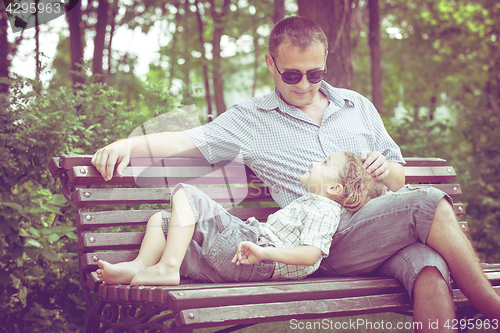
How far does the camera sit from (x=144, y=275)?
2.19 meters

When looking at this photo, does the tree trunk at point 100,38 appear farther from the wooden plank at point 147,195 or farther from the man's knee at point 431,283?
the man's knee at point 431,283

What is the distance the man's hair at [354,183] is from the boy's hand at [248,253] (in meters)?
0.59

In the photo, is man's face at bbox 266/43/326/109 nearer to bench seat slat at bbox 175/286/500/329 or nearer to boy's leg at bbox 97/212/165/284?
boy's leg at bbox 97/212/165/284

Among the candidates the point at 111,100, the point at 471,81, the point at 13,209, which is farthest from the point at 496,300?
the point at 471,81

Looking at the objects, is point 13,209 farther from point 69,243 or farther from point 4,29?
point 4,29

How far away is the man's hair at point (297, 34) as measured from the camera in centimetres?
297

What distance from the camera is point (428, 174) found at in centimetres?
354

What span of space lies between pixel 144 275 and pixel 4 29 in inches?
161

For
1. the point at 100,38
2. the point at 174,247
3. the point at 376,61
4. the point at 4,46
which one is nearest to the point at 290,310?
Answer: the point at 174,247

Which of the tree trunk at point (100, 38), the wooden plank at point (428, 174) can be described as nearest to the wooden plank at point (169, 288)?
the wooden plank at point (428, 174)

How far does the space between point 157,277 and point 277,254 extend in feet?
1.74

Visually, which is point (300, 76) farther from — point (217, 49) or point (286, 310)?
point (217, 49)

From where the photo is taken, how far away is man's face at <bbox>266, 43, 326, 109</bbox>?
298cm

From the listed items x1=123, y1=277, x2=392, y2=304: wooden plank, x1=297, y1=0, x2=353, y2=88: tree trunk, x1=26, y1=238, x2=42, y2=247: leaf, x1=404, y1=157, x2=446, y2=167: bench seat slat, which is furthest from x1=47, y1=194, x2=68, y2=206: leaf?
x1=297, y1=0, x2=353, y2=88: tree trunk
